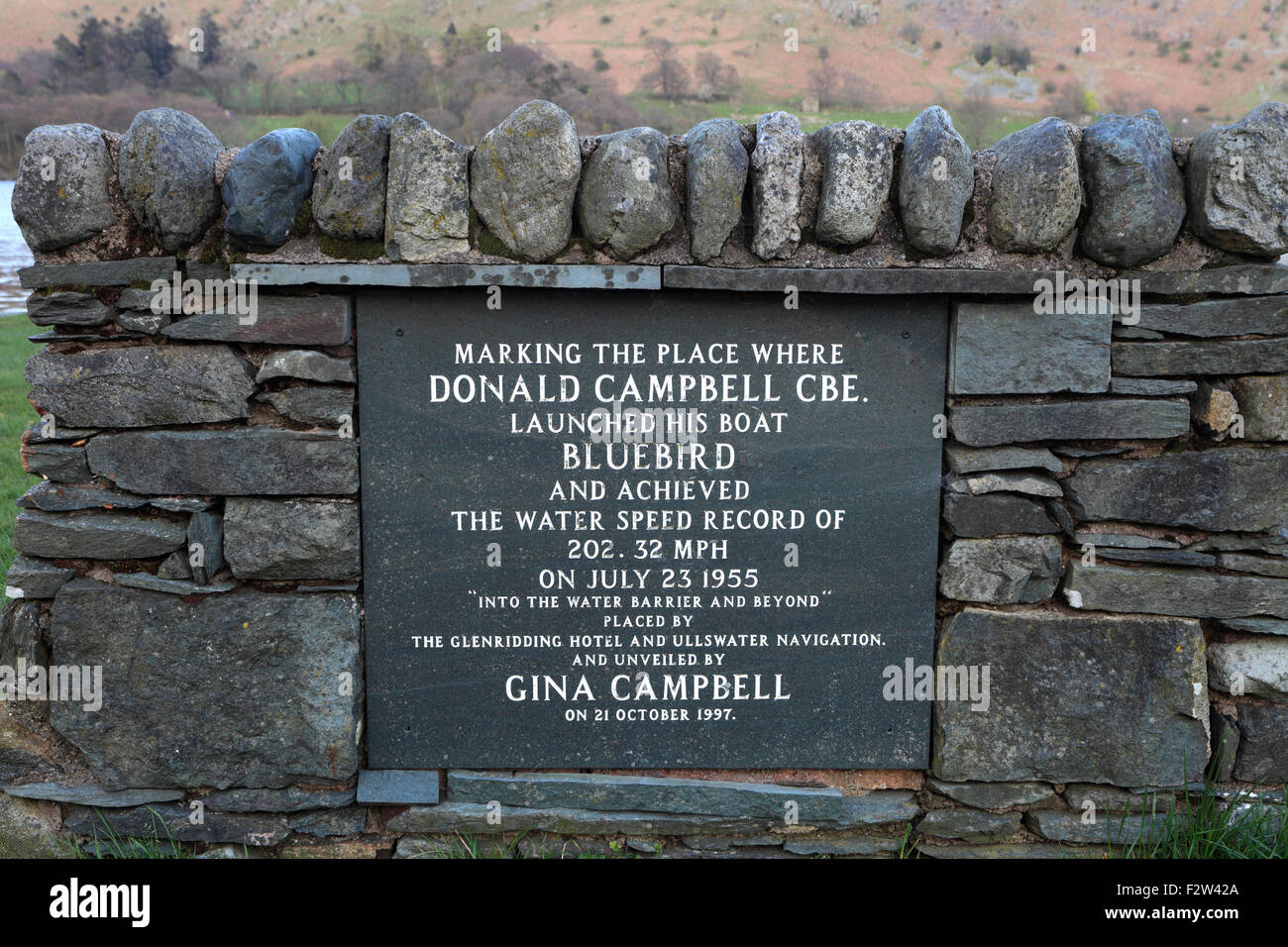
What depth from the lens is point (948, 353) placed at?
2662mm

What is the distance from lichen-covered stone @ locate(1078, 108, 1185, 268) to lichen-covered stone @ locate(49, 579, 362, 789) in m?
2.41

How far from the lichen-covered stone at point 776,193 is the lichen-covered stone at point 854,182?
0.08 metres

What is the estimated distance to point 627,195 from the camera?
2.49 m

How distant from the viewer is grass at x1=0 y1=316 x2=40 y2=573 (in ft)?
16.8

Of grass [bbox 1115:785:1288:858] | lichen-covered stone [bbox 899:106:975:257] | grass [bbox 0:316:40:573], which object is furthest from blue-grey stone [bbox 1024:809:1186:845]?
grass [bbox 0:316:40:573]

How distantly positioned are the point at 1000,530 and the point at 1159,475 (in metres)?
0.47

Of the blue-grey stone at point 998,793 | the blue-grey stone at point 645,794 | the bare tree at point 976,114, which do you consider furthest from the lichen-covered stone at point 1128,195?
the bare tree at point 976,114

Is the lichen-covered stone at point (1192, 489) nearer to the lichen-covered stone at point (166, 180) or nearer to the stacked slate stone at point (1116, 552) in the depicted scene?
the stacked slate stone at point (1116, 552)

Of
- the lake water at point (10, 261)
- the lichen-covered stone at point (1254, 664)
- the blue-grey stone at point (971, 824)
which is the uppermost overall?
the lake water at point (10, 261)

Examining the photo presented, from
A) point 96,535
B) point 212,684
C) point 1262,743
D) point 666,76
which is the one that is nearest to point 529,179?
point 96,535

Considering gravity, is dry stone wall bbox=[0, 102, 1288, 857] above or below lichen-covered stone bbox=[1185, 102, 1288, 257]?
below

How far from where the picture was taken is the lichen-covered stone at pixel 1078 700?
8.87ft

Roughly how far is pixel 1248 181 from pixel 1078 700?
154 centimetres

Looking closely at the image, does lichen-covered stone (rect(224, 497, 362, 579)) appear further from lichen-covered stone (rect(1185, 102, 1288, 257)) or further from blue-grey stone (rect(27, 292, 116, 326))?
lichen-covered stone (rect(1185, 102, 1288, 257))
